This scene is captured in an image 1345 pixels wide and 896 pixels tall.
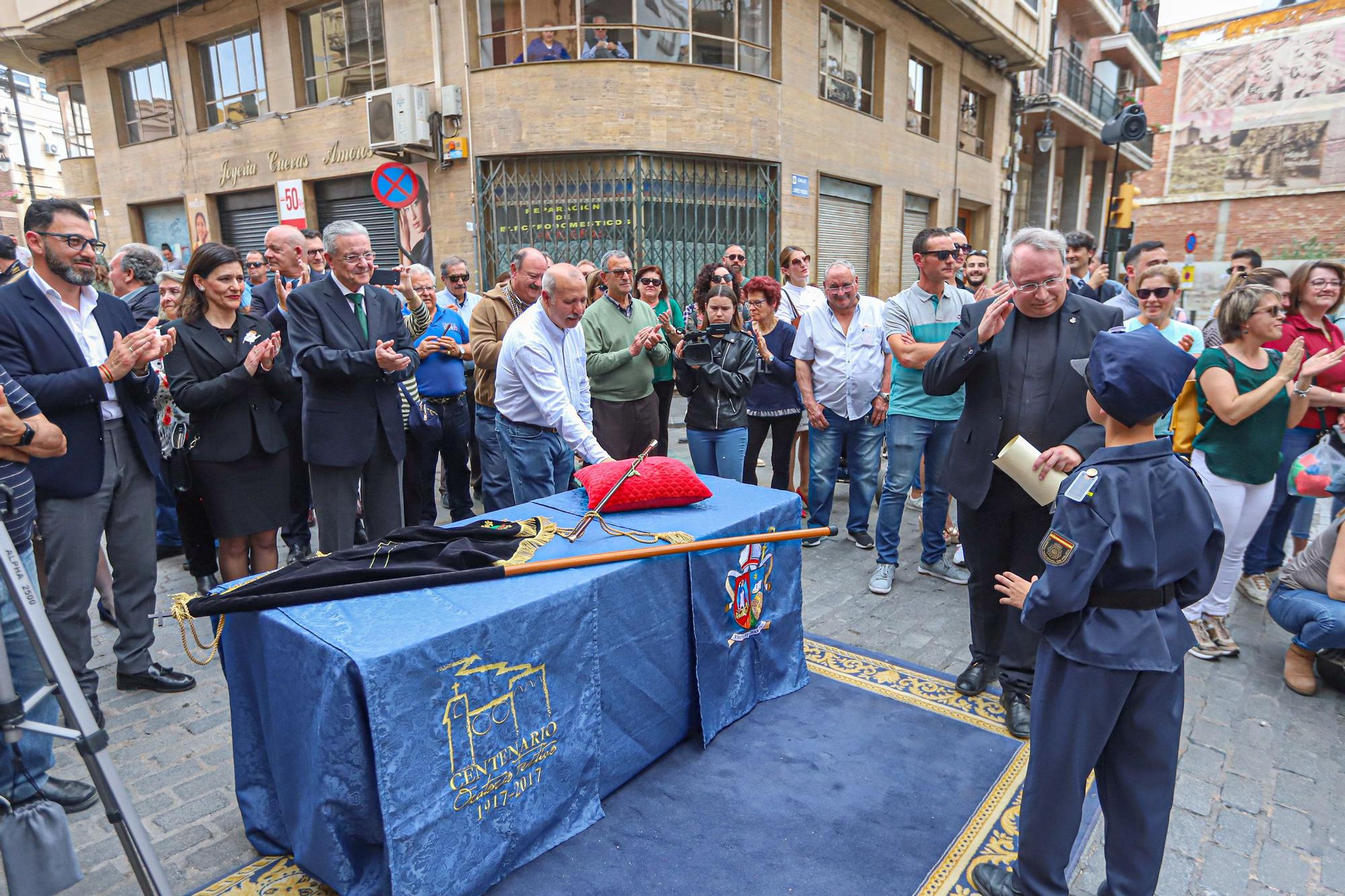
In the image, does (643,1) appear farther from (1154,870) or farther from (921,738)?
(1154,870)

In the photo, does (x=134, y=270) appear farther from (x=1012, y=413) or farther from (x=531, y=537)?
(x=1012, y=413)

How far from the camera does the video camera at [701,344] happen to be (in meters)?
5.34

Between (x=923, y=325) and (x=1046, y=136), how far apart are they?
2006 centimetres

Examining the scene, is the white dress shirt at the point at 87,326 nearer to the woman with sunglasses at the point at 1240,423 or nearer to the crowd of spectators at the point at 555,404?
the crowd of spectators at the point at 555,404

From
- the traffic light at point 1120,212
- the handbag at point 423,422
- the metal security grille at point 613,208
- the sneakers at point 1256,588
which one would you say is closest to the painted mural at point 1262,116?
the traffic light at point 1120,212

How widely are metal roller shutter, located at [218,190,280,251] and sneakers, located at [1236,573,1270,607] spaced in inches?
591

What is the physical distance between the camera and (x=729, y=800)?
2879mm

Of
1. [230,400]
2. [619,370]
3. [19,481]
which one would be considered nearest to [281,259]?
[230,400]

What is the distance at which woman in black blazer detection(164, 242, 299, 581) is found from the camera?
379cm

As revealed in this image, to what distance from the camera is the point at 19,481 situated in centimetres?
282

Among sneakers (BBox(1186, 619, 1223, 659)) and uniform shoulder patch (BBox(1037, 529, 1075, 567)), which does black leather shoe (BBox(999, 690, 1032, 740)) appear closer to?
sneakers (BBox(1186, 619, 1223, 659))

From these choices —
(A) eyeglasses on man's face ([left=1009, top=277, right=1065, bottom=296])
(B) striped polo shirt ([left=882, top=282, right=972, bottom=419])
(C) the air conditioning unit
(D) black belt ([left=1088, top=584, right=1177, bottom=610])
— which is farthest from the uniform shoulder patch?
(C) the air conditioning unit

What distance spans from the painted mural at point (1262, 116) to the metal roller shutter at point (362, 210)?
42028 millimetres

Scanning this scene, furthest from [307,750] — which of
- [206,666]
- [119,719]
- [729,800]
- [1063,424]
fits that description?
[1063,424]
